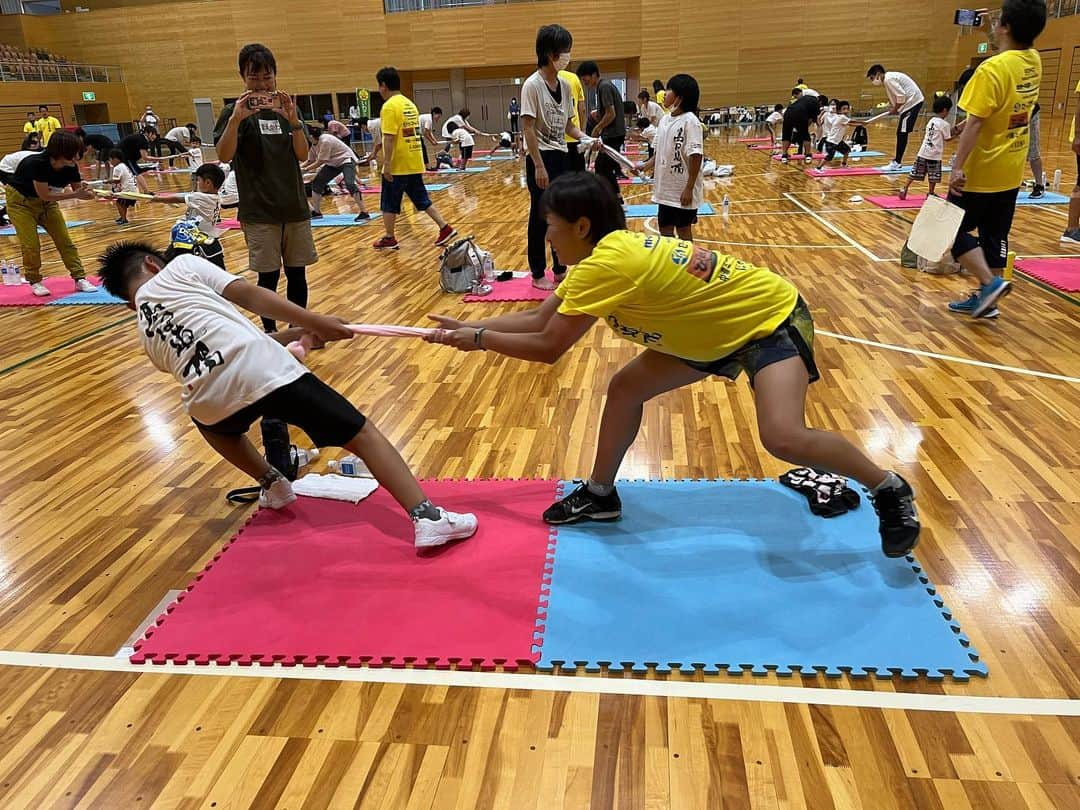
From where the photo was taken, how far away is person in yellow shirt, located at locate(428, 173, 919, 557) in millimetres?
2248

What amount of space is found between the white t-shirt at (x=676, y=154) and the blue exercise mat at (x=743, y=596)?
2965 millimetres

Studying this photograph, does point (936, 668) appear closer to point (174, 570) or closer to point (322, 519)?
point (322, 519)

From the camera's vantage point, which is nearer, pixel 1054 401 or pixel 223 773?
pixel 223 773

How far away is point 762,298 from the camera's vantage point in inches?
93.3

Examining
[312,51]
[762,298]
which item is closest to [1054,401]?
[762,298]

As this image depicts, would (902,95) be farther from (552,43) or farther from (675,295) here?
(675,295)

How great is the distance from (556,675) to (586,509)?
78 centimetres

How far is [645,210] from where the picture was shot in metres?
9.45

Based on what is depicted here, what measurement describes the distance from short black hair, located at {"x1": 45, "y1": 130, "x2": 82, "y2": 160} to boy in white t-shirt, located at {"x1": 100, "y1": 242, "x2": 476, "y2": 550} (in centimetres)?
459

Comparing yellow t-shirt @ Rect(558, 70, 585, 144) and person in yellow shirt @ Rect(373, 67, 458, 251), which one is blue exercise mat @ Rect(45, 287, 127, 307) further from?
yellow t-shirt @ Rect(558, 70, 585, 144)

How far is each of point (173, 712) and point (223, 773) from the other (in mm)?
309

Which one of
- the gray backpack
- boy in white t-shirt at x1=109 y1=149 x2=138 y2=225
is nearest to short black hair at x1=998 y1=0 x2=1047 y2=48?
the gray backpack

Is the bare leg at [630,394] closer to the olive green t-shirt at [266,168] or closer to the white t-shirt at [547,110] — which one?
the olive green t-shirt at [266,168]

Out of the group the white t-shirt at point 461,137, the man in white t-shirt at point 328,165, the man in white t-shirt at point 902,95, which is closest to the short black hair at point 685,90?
the man in white t-shirt at point 328,165
